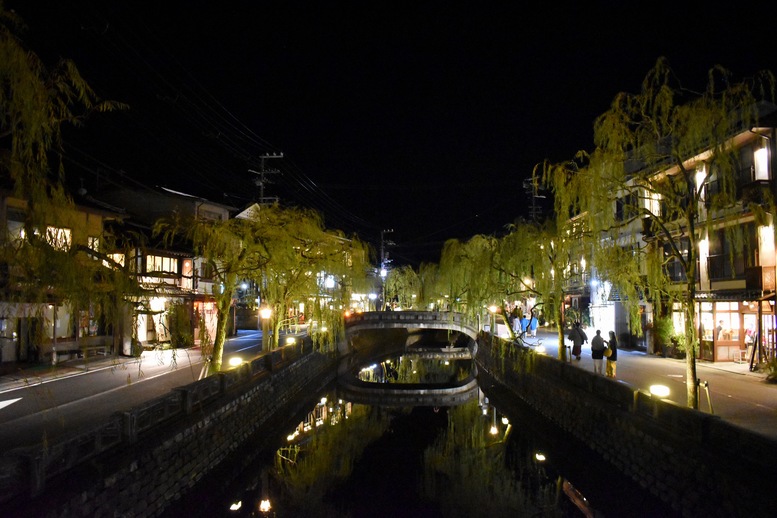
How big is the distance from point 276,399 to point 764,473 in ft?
56.9

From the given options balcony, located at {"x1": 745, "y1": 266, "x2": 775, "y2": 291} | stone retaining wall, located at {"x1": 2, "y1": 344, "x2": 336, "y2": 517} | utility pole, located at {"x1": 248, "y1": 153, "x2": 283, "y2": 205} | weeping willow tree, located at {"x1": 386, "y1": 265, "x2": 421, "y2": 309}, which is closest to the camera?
stone retaining wall, located at {"x1": 2, "y1": 344, "x2": 336, "y2": 517}

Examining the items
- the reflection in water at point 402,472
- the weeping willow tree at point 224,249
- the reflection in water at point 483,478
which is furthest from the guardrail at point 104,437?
the reflection in water at point 483,478

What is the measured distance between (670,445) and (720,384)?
24.0 ft

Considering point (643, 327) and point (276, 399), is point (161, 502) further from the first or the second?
point (643, 327)

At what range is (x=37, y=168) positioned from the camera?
272 inches

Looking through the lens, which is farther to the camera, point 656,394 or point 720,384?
point 720,384

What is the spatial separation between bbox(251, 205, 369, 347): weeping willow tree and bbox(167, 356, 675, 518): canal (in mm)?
4937

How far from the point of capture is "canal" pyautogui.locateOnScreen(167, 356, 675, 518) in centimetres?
1292

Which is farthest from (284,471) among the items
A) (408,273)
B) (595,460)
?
(408,273)

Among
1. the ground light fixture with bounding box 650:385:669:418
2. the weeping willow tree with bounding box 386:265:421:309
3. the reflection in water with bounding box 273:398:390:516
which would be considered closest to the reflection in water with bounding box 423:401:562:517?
the reflection in water with bounding box 273:398:390:516

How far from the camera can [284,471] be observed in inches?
616

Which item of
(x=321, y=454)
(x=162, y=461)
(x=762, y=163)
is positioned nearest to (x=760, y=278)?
(x=762, y=163)

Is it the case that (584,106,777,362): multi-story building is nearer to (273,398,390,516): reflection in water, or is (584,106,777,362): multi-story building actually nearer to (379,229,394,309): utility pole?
(273,398,390,516): reflection in water

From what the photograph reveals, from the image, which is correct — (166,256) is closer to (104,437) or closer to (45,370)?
(45,370)
